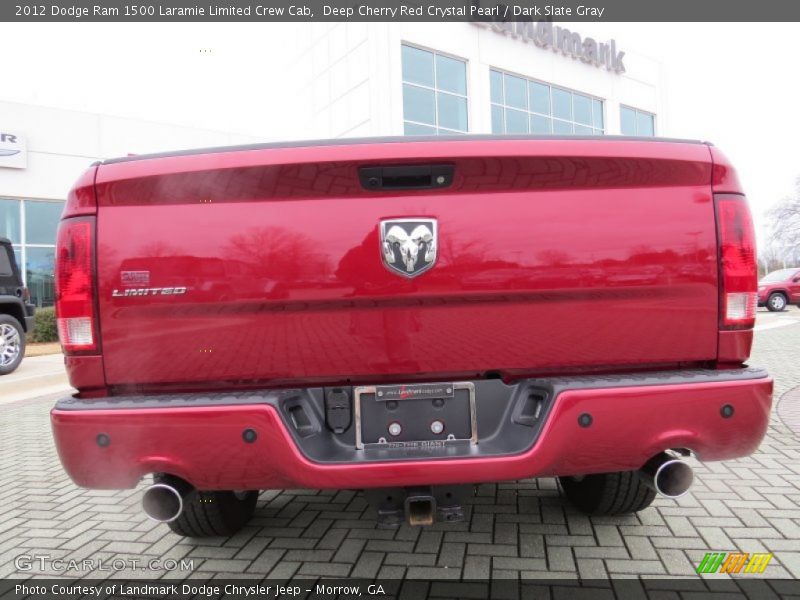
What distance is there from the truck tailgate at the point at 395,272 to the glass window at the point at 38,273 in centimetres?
1845

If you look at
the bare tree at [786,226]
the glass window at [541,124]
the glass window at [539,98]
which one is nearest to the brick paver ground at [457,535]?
the glass window at [541,124]

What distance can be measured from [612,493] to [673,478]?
773mm

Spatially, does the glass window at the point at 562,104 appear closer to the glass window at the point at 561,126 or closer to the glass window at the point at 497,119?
→ the glass window at the point at 561,126

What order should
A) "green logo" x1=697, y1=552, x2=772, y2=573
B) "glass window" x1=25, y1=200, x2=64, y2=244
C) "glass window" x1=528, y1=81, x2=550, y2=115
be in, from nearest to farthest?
1. "green logo" x1=697, y1=552, x2=772, y2=573
2. "glass window" x1=25, y1=200, x2=64, y2=244
3. "glass window" x1=528, y1=81, x2=550, y2=115

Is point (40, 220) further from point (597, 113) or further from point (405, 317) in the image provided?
point (597, 113)

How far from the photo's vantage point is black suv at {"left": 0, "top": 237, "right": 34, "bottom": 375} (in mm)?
8922

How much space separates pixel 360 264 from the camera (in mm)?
1814

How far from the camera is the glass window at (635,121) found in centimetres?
2803

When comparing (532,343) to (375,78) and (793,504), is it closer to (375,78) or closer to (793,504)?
(793,504)

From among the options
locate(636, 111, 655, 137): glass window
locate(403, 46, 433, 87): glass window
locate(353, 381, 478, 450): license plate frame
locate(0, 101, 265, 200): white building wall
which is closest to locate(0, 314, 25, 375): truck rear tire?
locate(353, 381, 478, 450): license plate frame

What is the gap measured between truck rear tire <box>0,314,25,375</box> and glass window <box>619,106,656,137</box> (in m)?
26.0

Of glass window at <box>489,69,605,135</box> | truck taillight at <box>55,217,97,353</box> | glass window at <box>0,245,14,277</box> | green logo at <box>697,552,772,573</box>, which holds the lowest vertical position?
green logo at <box>697,552,772,573</box>

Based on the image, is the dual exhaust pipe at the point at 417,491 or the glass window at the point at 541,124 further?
the glass window at the point at 541,124

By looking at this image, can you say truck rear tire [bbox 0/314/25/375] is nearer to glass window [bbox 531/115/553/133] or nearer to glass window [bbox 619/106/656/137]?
glass window [bbox 531/115/553/133]
